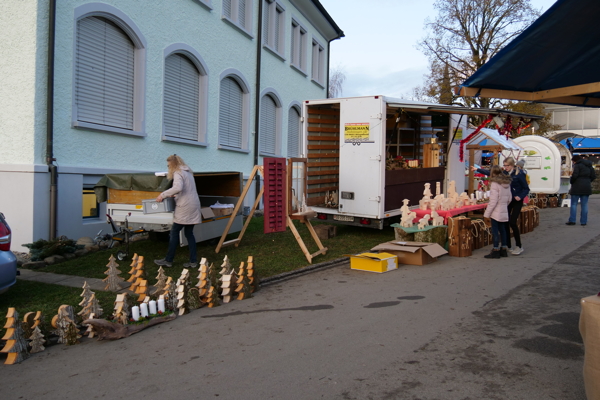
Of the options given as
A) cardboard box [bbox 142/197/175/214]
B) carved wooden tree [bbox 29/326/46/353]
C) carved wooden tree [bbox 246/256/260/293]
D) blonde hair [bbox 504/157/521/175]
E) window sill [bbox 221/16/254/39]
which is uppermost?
window sill [bbox 221/16/254/39]

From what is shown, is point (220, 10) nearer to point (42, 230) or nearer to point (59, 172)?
point (59, 172)

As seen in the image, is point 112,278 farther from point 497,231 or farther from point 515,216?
point 515,216

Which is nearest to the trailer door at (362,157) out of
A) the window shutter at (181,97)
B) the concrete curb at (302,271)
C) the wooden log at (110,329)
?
the concrete curb at (302,271)

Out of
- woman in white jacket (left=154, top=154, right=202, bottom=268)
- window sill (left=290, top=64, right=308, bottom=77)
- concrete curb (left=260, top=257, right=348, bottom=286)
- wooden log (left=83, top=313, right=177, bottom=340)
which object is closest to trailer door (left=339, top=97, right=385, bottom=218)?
concrete curb (left=260, top=257, right=348, bottom=286)

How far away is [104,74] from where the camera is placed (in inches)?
413

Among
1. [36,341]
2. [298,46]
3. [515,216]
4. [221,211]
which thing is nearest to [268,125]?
[298,46]

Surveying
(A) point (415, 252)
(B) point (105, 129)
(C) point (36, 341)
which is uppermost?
(B) point (105, 129)

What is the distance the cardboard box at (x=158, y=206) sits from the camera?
26.2 ft

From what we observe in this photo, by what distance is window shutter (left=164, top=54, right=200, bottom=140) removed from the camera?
12.6 metres

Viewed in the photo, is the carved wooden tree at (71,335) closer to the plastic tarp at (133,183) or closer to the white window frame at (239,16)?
the plastic tarp at (133,183)

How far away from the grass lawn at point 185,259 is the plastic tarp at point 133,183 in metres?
1.18

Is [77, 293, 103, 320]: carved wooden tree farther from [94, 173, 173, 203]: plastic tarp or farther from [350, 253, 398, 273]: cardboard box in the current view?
[350, 253, 398, 273]: cardboard box

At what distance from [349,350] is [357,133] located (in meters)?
6.82

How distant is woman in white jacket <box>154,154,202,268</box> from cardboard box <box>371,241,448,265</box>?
3104 millimetres
